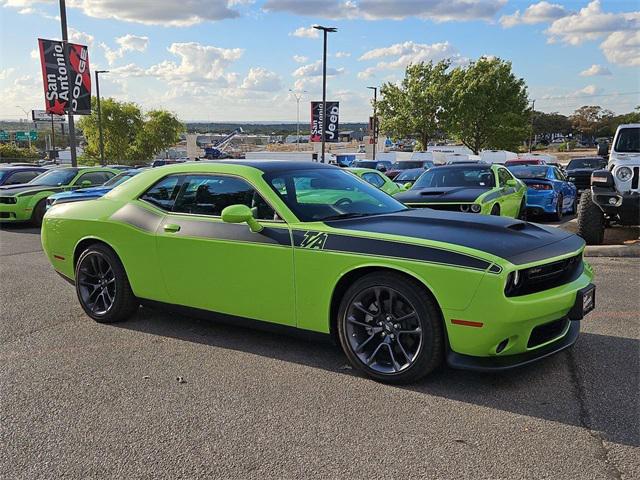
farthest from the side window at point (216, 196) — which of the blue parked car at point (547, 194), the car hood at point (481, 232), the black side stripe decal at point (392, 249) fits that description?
the blue parked car at point (547, 194)

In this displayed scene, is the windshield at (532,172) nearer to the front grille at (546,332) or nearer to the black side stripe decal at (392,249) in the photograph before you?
the front grille at (546,332)

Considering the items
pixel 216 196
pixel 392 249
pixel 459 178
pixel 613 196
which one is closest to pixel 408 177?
pixel 459 178

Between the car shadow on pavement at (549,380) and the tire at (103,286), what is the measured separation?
1.46 ft

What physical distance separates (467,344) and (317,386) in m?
1.03

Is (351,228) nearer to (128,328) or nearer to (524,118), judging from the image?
(128,328)

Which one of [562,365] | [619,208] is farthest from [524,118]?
[562,365]

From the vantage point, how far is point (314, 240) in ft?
13.2

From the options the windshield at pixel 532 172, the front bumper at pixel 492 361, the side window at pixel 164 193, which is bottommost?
the front bumper at pixel 492 361

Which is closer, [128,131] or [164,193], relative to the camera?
[164,193]

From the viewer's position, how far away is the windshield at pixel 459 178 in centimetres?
996

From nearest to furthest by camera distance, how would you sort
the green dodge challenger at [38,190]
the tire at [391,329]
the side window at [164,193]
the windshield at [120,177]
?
the tire at [391,329]
the side window at [164,193]
the green dodge challenger at [38,190]
the windshield at [120,177]

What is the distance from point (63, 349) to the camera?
463 centimetres

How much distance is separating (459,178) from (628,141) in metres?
2.93

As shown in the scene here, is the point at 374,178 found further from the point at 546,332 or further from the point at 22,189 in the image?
the point at 22,189
